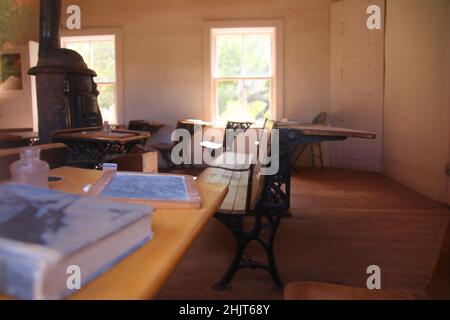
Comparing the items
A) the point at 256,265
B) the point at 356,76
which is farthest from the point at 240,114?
the point at 256,265

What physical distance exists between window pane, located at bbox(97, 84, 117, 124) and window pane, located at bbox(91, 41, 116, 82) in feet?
0.65

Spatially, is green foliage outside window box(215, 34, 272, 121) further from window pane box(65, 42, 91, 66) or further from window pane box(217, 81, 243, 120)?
window pane box(65, 42, 91, 66)

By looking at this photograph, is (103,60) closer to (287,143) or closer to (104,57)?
(104,57)

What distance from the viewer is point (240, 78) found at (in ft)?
22.9

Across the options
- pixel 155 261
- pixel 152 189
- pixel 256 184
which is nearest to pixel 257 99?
pixel 256 184

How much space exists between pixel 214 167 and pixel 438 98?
9.07 feet

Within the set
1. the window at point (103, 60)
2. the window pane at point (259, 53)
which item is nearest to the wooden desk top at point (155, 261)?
the window pane at point (259, 53)

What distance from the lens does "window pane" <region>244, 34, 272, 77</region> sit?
692 centimetres

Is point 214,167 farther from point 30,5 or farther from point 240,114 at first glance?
point 30,5

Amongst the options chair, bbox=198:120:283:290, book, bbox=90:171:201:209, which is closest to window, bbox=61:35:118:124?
chair, bbox=198:120:283:290

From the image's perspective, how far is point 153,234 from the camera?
67cm

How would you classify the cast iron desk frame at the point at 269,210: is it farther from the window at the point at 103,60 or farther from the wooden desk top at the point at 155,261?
the window at the point at 103,60

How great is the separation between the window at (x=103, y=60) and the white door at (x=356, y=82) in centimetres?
395

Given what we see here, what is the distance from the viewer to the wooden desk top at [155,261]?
0.48 meters
